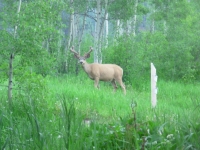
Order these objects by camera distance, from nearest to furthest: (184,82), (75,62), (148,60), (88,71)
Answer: (88,71) < (184,82) < (148,60) < (75,62)

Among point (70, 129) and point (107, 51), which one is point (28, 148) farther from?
point (107, 51)

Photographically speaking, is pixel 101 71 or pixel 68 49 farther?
pixel 68 49

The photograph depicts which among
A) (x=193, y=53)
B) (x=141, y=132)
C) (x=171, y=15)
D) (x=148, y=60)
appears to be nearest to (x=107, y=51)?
(x=148, y=60)

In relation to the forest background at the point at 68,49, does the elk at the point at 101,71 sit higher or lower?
lower

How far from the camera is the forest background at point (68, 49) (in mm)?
11133

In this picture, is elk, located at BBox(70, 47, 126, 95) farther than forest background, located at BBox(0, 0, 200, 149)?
Yes

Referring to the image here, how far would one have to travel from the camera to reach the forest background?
11133 mm

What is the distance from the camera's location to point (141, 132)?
632 centimetres

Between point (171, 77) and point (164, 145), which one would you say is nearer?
point (164, 145)

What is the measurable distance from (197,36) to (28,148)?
24737mm

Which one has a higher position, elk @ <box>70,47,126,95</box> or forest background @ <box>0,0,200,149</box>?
forest background @ <box>0,0,200,149</box>

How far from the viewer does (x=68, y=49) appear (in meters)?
34.1

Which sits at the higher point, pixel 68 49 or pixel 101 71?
pixel 68 49

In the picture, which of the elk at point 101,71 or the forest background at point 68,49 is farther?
the elk at point 101,71
